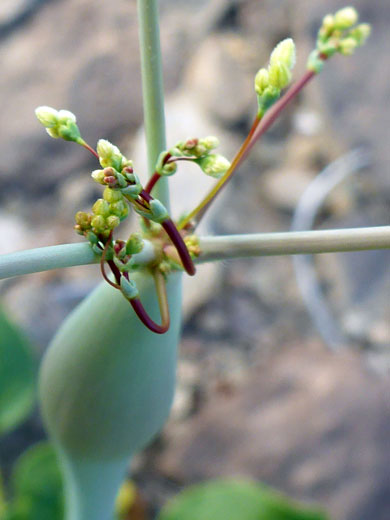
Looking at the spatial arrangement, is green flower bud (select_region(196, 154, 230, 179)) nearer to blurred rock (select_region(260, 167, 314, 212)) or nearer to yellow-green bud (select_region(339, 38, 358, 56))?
yellow-green bud (select_region(339, 38, 358, 56))

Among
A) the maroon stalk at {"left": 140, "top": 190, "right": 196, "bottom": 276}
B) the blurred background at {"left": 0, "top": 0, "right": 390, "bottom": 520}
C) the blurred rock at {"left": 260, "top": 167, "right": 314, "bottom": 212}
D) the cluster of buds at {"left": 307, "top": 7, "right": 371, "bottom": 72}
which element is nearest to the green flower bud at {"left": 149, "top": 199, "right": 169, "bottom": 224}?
the maroon stalk at {"left": 140, "top": 190, "right": 196, "bottom": 276}

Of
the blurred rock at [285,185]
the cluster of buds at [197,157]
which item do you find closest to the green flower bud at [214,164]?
the cluster of buds at [197,157]

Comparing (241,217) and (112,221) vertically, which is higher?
(112,221)

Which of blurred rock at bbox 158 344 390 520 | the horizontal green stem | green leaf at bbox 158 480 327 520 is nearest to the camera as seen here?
the horizontal green stem

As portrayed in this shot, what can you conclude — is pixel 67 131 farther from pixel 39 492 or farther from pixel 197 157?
pixel 39 492

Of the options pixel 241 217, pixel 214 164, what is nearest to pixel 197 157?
pixel 214 164

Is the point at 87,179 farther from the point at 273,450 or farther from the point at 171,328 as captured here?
the point at 171,328

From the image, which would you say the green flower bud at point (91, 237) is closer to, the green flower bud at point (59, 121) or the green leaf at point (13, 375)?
the green flower bud at point (59, 121)

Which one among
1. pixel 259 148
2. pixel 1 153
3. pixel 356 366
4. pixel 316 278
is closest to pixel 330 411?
pixel 356 366
